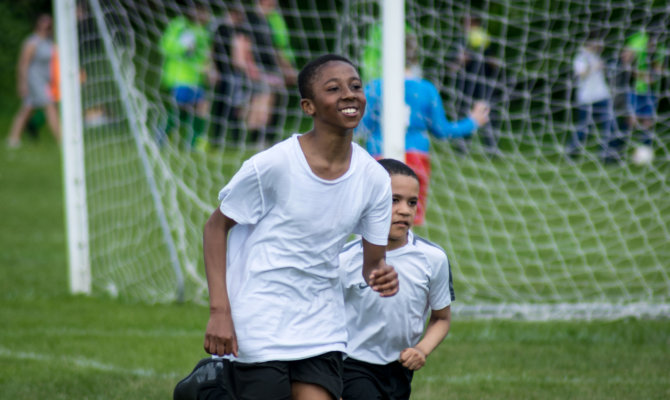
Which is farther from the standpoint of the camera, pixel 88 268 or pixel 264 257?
pixel 88 268

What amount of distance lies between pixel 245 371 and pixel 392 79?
9.28 ft

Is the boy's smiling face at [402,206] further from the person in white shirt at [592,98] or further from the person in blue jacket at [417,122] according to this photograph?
the person in white shirt at [592,98]

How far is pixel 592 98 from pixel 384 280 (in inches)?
278

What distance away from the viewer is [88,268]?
7.25 m

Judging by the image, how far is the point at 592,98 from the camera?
9.50m

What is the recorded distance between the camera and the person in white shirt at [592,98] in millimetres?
8711

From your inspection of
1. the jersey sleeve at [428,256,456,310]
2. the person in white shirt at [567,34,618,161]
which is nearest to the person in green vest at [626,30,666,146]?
the person in white shirt at [567,34,618,161]

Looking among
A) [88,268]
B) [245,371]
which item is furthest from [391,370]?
[88,268]

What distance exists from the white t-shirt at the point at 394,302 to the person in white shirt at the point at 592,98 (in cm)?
538

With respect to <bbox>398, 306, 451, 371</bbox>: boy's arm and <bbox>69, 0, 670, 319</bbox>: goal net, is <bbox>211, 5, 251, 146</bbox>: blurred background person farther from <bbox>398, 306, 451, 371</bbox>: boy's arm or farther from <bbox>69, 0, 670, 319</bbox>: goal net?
<bbox>398, 306, 451, 371</bbox>: boy's arm

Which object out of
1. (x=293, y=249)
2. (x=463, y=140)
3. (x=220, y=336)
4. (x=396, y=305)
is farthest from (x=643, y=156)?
(x=220, y=336)

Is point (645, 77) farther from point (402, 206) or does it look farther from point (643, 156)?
point (402, 206)

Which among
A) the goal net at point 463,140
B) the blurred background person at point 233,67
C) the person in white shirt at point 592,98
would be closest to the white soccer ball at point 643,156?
the goal net at point 463,140

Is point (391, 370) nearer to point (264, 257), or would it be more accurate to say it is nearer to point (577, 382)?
point (264, 257)
